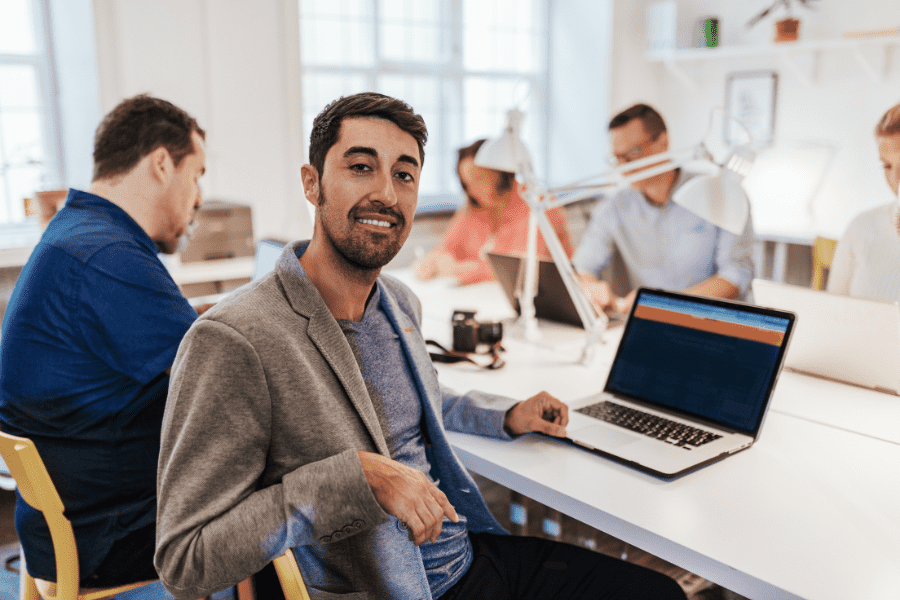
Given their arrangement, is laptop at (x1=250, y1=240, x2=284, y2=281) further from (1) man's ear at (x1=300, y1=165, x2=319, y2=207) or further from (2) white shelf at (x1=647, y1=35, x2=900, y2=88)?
(2) white shelf at (x1=647, y1=35, x2=900, y2=88)

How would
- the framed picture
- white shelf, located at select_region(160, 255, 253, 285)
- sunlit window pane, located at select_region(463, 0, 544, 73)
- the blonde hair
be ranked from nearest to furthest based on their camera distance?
1. the blonde hair
2. white shelf, located at select_region(160, 255, 253, 285)
3. the framed picture
4. sunlit window pane, located at select_region(463, 0, 544, 73)

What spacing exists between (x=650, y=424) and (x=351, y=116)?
843mm

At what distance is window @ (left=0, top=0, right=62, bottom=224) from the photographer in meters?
3.52

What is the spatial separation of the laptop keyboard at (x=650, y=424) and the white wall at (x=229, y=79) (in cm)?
266

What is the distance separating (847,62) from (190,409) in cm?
466

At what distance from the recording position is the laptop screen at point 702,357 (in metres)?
1.37

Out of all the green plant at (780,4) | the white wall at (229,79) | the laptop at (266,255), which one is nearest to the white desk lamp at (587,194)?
the laptop at (266,255)

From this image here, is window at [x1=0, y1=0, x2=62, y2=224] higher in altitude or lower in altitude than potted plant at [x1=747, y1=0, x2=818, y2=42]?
lower

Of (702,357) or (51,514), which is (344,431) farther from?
(702,357)

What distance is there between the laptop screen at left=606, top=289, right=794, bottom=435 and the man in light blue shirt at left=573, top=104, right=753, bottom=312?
84 cm

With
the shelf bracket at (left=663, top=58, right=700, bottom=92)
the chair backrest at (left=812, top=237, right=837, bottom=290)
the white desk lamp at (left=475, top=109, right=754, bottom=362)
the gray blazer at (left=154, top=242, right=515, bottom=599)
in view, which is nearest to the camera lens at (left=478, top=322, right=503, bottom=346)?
the white desk lamp at (left=475, top=109, right=754, bottom=362)

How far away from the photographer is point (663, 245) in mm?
2879

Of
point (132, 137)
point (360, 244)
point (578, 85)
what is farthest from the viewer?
point (578, 85)

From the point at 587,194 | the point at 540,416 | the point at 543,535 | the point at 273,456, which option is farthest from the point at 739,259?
the point at 273,456
